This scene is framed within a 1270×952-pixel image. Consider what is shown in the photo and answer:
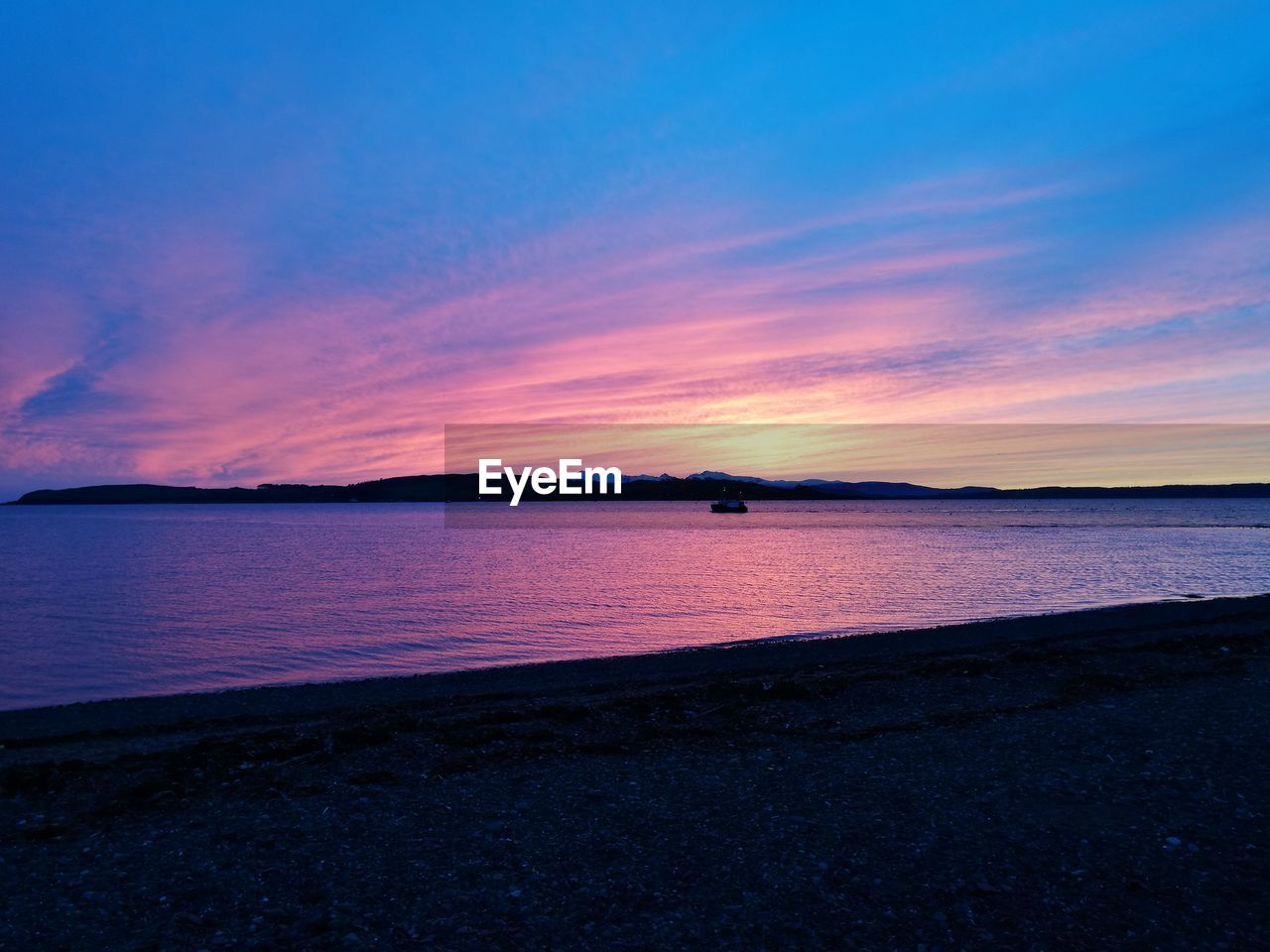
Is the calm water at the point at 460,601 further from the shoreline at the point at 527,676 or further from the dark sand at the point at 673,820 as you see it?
the dark sand at the point at 673,820

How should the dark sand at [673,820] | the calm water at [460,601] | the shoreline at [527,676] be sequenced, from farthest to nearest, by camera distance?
the calm water at [460,601] → the shoreline at [527,676] → the dark sand at [673,820]

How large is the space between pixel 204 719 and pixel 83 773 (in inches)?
166

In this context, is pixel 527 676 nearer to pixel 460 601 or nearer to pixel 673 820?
pixel 673 820

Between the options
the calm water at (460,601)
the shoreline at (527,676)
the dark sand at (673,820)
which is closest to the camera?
the dark sand at (673,820)

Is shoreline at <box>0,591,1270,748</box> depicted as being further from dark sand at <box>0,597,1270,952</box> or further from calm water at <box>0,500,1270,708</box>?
calm water at <box>0,500,1270,708</box>

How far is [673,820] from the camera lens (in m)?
8.41

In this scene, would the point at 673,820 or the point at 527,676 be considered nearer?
the point at 673,820

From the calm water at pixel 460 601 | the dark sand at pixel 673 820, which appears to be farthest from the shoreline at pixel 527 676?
the calm water at pixel 460 601

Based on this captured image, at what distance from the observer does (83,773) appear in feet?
34.7

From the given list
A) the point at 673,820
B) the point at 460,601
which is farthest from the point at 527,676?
the point at 460,601

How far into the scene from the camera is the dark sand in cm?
629

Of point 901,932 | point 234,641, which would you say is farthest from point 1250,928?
point 234,641

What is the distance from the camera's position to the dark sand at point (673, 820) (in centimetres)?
629

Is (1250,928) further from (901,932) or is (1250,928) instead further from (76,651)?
(76,651)
